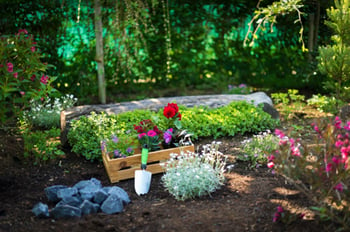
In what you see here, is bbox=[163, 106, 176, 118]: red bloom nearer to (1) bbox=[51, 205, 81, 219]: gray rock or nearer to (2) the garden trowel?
(2) the garden trowel

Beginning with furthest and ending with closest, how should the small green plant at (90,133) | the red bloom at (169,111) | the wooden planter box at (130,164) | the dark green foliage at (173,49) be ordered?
the dark green foliage at (173,49), the red bloom at (169,111), the small green plant at (90,133), the wooden planter box at (130,164)

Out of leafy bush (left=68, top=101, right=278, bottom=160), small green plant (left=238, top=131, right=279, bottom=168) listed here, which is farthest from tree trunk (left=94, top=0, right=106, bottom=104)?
small green plant (left=238, top=131, right=279, bottom=168)

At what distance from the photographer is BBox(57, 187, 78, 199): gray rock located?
3570 mm

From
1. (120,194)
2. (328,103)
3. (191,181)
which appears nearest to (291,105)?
(328,103)

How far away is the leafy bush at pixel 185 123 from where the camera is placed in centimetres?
467

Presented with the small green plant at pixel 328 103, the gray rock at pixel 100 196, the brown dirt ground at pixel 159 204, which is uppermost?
the small green plant at pixel 328 103

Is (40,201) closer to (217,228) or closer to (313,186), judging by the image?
(217,228)

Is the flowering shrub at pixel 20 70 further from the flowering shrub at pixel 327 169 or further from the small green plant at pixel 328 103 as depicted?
the small green plant at pixel 328 103

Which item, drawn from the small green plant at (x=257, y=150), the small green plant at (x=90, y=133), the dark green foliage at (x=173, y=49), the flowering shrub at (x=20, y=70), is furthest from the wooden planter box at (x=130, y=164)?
the dark green foliage at (x=173, y=49)

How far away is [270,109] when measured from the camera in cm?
591

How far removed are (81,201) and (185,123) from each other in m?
2.02

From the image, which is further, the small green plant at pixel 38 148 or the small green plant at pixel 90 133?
the small green plant at pixel 90 133

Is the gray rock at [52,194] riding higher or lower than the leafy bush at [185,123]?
lower

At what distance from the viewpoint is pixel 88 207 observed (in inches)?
138
